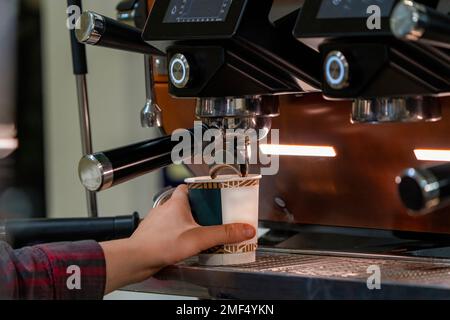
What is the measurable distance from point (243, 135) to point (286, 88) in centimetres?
8

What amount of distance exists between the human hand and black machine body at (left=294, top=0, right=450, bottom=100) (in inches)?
8.4

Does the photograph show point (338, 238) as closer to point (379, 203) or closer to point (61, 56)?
point (379, 203)

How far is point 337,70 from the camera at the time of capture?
2.85 feet

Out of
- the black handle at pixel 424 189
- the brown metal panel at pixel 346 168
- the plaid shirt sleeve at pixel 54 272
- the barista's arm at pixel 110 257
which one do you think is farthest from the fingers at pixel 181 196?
the black handle at pixel 424 189

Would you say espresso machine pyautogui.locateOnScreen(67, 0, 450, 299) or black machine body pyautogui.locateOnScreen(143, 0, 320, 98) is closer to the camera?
espresso machine pyautogui.locateOnScreen(67, 0, 450, 299)

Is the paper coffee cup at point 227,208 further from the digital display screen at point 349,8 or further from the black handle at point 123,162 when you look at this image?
the digital display screen at point 349,8

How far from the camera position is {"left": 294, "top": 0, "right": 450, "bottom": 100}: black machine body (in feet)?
2.76

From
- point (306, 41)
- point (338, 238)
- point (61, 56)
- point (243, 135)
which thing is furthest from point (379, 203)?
point (61, 56)

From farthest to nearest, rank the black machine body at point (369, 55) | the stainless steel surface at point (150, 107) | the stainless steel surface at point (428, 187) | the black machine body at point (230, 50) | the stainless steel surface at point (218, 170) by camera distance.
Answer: the stainless steel surface at point (150, 107) → the stainless steel surface at point (218, 170) → the black machine body at point (230, 50) → the black machine body at point (369, 55) → the stainless steel surface at point (428, 187)

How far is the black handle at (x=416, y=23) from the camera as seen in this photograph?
75cm

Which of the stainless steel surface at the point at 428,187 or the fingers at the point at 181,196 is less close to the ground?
the stainless steel surface at the point at 428,187

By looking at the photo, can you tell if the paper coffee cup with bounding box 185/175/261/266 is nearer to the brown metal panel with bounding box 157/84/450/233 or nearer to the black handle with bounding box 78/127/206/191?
the black handle with bounding box 78/127/206/191

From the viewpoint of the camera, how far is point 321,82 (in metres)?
0.92

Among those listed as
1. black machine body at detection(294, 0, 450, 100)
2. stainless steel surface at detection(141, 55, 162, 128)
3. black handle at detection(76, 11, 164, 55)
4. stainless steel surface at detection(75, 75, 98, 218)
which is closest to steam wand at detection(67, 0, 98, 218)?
stainless steel surface at detection(75, 75, 98, 218)
